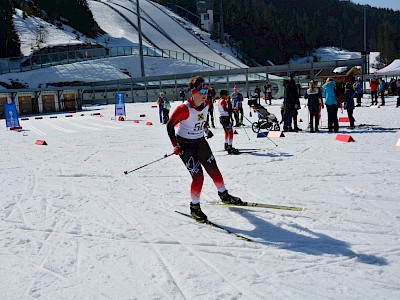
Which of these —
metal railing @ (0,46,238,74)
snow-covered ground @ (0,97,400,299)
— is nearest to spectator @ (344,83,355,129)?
snow-covered ground @ (0,97,400,299)

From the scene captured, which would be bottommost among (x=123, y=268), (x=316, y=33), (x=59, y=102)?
(x=123, y=268)

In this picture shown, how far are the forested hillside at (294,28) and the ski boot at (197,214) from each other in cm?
9919

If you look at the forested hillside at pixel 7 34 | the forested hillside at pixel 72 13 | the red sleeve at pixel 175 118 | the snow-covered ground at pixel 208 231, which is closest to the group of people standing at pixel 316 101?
the snow-covered ground at pixel 208 231

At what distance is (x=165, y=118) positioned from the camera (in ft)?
64.9

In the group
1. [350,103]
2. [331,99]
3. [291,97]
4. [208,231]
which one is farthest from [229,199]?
[350,103]

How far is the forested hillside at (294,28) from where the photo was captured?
10362 cm

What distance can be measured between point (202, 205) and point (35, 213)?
242 cm

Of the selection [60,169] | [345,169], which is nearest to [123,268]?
[345,169]

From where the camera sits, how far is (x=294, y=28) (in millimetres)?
112000

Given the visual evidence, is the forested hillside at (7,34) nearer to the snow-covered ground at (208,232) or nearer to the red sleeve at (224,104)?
the snow-covered ground at (208,232)

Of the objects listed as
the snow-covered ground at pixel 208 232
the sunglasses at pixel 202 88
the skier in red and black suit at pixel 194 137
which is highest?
the sunglasses at pixel 202 88

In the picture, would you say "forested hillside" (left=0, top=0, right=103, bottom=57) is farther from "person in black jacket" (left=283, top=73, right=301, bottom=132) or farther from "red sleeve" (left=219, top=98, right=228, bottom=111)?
"red sleeve" (left=219, top=98, right=228, bottom=111)

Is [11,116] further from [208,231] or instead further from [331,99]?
[208,231]

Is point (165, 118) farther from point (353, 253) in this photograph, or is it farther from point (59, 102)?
point (59, 102)
